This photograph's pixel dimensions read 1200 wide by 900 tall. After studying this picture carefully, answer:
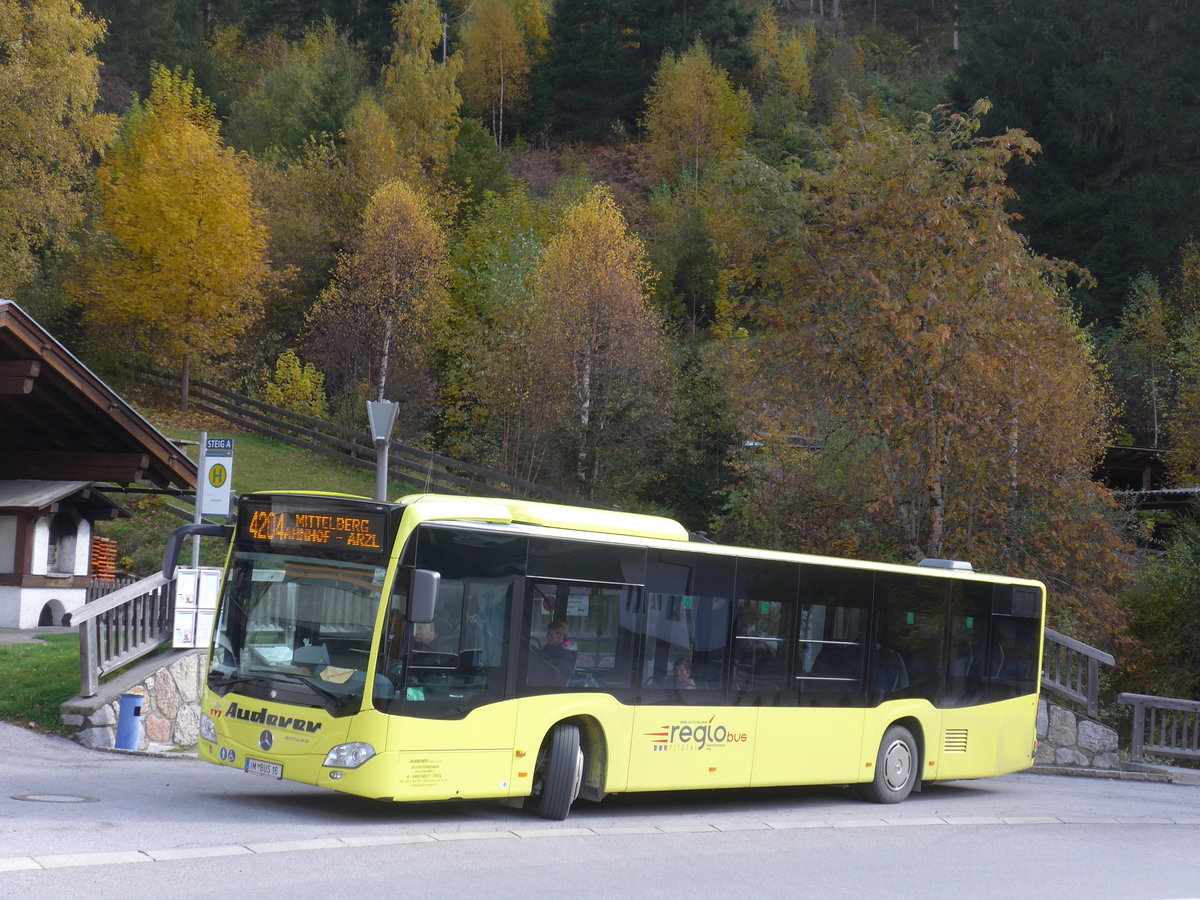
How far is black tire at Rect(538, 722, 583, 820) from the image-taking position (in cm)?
1066

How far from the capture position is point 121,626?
1445cm

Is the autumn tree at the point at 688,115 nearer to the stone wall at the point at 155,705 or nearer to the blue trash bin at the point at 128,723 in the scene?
the stone wall at the point at 155,705

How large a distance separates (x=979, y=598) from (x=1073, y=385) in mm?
7157

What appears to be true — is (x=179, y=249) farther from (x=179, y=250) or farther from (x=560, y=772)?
(x=560, y=772)

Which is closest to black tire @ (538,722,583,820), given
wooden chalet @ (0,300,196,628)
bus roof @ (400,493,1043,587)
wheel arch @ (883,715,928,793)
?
bus roof @ (400,493,1043,587)

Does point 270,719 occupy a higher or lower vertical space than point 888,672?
lower

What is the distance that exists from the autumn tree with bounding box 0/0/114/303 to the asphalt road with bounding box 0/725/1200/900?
30.2 m

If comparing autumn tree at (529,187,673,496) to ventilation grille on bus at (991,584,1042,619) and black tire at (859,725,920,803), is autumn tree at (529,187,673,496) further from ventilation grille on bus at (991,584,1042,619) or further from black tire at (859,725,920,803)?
black tire at (859,725,920,803)

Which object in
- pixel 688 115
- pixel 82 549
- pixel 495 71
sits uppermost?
pixel 495 71

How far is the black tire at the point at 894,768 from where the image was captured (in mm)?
13938

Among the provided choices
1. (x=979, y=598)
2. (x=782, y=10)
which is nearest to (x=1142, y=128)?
(x=979, y=598)

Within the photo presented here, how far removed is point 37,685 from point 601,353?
29.2m

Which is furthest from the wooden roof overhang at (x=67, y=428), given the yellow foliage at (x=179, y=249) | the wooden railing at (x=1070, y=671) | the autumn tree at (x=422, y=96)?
the autumn tree at (x=422, y=96)

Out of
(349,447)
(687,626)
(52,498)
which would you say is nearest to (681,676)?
(687,626)
